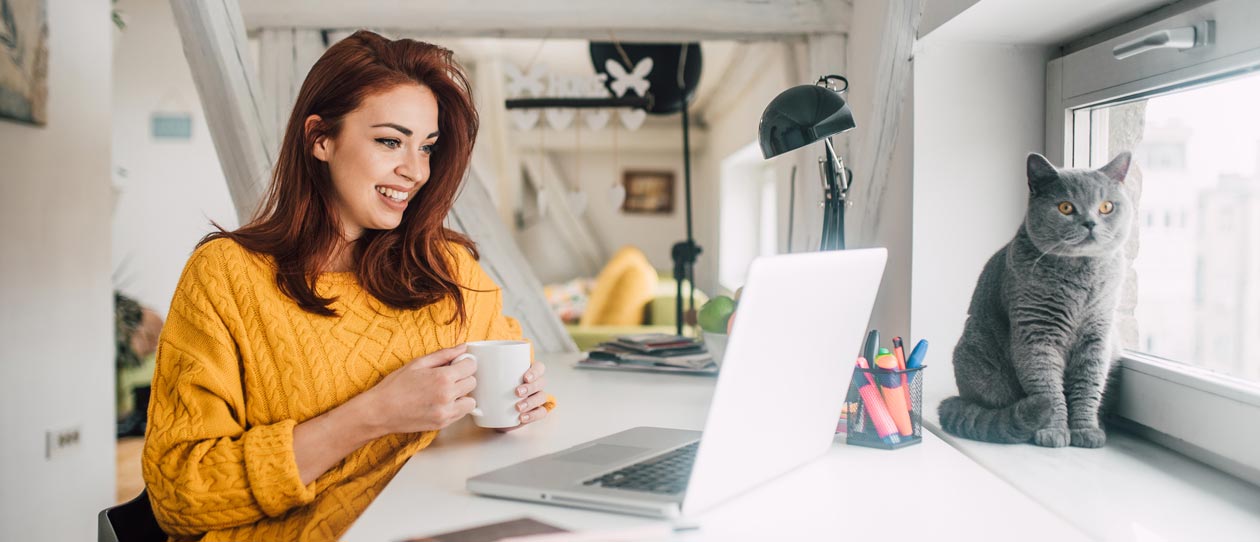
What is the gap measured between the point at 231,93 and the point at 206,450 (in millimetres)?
1004

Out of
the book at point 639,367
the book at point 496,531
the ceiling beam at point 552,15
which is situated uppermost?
the ceiling beam at point 552,15

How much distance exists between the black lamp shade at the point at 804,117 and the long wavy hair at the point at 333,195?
18.4 inches

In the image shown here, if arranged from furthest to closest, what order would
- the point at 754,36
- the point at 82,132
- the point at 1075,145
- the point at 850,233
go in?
the point at 82,132
the point at 754,36
the point at 850,233
the point at 1075,145

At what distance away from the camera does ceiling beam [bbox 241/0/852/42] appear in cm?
174

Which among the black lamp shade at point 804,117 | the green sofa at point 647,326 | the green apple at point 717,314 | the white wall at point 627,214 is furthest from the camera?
the white wall at point 627,214

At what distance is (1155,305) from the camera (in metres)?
1.12

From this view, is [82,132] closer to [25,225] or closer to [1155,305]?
[25,225]

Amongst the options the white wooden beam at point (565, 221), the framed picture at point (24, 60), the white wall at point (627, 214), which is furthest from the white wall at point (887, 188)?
the white wall at point (627, 214)

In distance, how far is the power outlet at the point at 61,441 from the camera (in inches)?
90.0

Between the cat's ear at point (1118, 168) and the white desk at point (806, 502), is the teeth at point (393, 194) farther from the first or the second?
the cat's ear at point (1118, 168)

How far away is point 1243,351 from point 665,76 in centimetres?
222

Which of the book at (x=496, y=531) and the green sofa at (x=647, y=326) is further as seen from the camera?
the green sofa at (x=647, y=326)

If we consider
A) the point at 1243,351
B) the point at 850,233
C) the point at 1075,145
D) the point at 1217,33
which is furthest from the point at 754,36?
the point at 1243,351

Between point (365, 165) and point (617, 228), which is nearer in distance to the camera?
point (365, 165)
